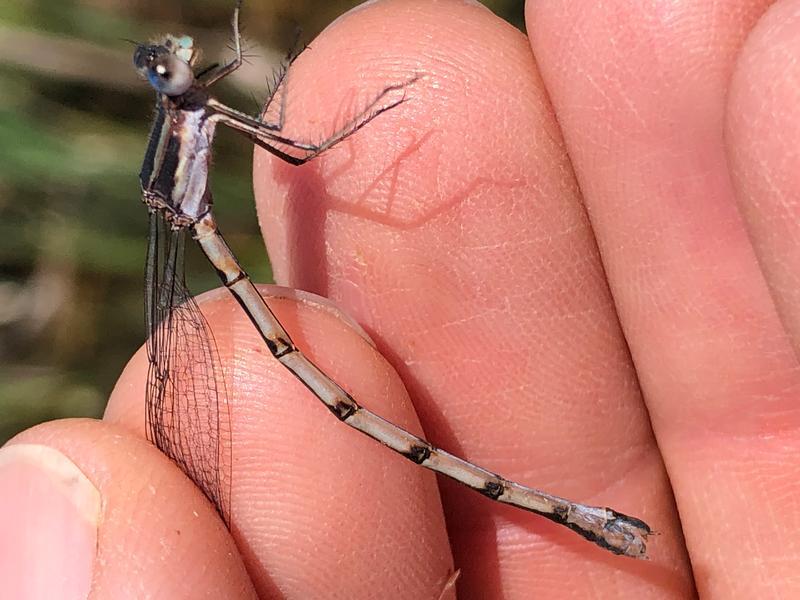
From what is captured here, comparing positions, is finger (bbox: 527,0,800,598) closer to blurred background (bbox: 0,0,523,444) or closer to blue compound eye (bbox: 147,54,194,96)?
blue compound eye (bbox: 147,54,194,96)

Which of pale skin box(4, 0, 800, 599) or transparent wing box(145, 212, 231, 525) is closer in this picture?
pale skin box(4, 0, 800, 599)

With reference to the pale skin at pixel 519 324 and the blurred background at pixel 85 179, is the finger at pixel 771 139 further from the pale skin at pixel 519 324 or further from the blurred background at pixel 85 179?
the blurred background at pixel 85 179

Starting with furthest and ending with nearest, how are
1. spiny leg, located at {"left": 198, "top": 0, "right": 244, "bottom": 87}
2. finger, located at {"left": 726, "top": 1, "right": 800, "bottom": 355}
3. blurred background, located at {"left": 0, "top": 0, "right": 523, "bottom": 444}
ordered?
blurred background, located at {"left": 0, "top": 0, "right": 523, "bottom": 444}
spiny leg, located at {"left": 198, "top": 0, "right": 244, "bottom": 87}
finger, located at {"left": 726, "top": 1, "right": 800, "bottom": 355}

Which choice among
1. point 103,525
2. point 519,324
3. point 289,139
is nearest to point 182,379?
point 103,525

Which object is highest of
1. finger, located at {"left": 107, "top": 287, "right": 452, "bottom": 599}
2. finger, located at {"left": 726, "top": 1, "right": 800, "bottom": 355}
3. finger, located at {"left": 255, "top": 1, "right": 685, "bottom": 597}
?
finger, located at {"left": 726, "top": 1, "right": 800, "bottom": 355}

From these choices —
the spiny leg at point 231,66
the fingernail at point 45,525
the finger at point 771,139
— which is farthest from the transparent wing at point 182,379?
the finger at point 771,139

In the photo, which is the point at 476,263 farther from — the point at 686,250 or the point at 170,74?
the point at 170,74

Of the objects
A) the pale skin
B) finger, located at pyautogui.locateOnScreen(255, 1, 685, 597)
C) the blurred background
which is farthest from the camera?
the blurred background

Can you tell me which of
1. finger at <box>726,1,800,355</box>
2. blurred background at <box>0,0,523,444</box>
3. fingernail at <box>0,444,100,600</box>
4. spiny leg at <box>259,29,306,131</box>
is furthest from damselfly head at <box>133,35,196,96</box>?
finger at <box>726,1,800,355</box>
